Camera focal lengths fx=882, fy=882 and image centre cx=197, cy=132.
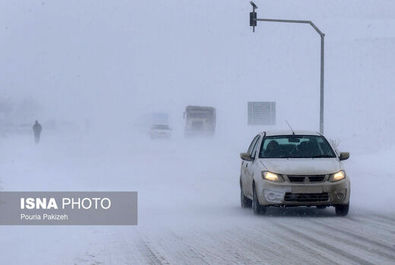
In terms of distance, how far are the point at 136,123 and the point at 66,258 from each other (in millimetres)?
100517

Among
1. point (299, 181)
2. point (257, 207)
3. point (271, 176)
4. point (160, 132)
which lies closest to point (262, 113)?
point (257, 207)

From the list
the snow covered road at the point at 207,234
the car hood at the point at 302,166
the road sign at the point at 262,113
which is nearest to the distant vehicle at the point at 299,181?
the car hood at the point at 302,166

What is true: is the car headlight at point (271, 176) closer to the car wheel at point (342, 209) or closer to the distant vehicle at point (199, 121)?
the car wheel at point (342, 209)

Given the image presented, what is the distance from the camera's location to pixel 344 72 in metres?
127

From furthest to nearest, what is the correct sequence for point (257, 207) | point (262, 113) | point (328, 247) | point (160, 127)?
point (160, 127) → point (262, 113) → point (257, 207) → point (328, 247)

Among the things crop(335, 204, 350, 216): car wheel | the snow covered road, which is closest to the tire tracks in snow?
the snow covered road

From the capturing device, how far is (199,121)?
6719 cm

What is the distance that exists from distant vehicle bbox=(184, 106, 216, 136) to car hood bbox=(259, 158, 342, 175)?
50.5m

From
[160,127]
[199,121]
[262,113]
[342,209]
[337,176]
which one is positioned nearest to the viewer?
[337,176]

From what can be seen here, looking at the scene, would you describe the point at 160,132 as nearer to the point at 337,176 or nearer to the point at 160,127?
the point at 160,127

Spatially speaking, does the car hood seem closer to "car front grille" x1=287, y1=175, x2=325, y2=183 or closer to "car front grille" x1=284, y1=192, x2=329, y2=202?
"car front grille" x1=287, y1=175, x2=325, y2=183

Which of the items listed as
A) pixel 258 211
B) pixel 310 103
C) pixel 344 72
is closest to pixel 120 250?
pixel 258 211

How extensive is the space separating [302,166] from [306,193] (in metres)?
0.51

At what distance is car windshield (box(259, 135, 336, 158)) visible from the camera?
16.5 metres
